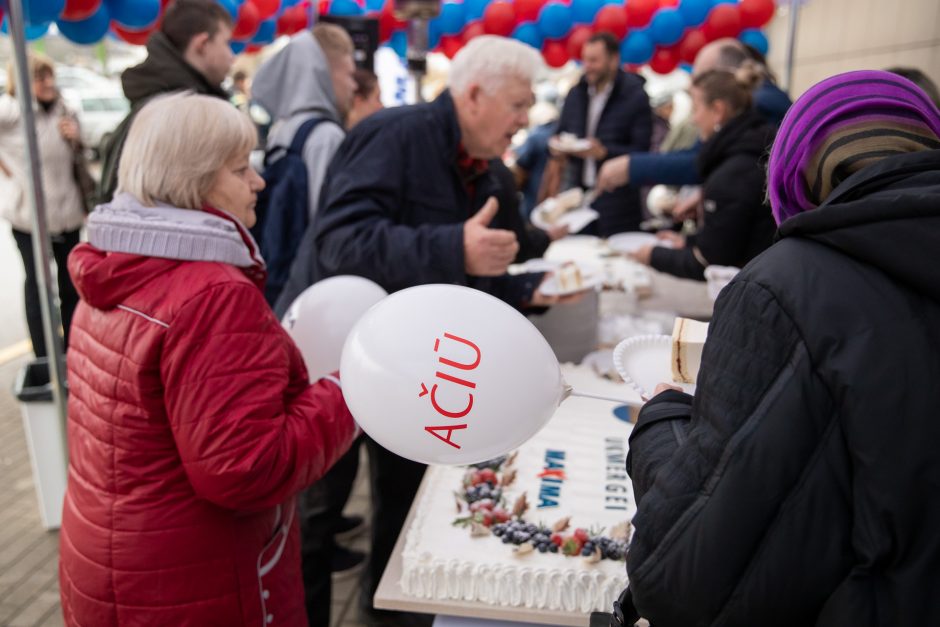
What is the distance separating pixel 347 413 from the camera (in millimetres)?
1473

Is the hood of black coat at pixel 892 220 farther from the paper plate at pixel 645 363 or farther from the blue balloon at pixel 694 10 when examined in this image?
the blue balloon at pixel 694 10

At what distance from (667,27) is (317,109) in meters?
4.91

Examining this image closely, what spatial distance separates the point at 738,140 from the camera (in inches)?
100

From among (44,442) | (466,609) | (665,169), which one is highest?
(665,169)

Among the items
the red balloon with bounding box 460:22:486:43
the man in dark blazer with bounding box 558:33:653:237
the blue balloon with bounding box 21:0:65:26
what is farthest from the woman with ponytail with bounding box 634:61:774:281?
the red balloon with bounding box 460:22:486:43

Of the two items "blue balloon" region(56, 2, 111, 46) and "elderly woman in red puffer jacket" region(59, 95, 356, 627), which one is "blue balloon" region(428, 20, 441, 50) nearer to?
"blue balloon" region(56, 2, 111, 46)

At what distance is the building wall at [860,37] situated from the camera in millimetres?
4305

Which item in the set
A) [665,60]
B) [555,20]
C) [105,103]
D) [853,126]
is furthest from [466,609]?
[105,103]

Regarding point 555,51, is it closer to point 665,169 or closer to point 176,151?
point 665,169

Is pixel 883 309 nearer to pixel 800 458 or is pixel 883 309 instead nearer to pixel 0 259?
pixel 800 458

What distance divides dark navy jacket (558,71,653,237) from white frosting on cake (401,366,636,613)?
282 centimetres

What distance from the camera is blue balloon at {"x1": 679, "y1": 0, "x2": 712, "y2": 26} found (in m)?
6.79

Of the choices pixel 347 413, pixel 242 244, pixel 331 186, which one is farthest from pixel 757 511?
pixel 331 186

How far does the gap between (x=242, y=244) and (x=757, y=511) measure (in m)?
1.02
